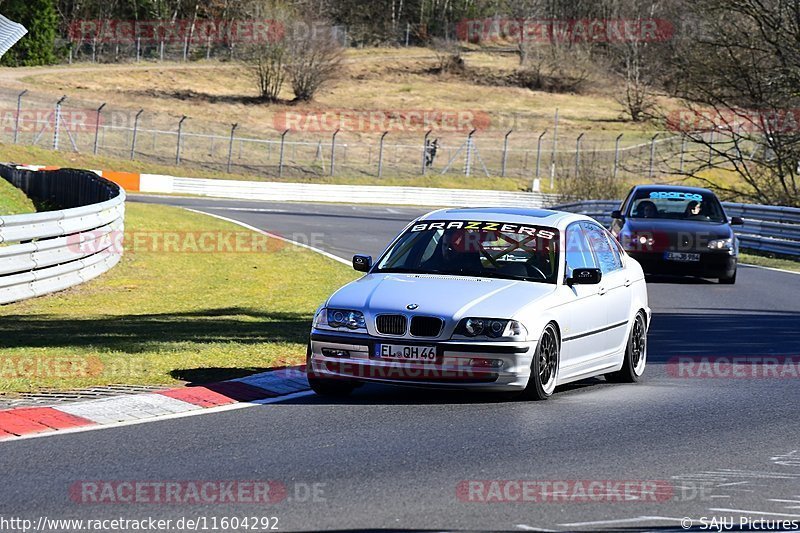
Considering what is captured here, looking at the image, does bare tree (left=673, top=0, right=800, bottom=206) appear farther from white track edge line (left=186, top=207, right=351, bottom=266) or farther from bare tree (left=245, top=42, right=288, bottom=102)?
bare tree (left=245, top=42, right=288, bottom=102)

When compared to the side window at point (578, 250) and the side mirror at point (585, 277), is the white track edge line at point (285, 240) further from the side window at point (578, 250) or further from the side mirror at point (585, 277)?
the side mirror at point (585, 277)

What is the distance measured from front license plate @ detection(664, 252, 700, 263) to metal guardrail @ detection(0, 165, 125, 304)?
8744 mm

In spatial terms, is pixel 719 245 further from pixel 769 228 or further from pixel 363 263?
pixel 363 263

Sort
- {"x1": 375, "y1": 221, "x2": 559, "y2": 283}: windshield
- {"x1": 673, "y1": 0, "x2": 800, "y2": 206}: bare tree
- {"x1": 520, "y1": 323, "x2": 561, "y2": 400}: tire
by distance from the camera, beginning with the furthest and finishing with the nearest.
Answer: {"x1": 673, "y1": 0, "x2": 800, "y2": 206}: bare tree
{"x1": 375, "y1": 221, "x2": 559, "y2": 283}: windshield
{"x1": 520, "y1": 323, "x2": 561, "y2": 400}: tire

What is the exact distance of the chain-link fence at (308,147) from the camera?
59000 millimetres

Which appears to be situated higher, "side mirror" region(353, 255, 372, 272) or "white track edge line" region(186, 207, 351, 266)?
"side mirror" region(353, 255, 372, 272)

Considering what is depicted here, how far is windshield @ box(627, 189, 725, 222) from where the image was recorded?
21484mm

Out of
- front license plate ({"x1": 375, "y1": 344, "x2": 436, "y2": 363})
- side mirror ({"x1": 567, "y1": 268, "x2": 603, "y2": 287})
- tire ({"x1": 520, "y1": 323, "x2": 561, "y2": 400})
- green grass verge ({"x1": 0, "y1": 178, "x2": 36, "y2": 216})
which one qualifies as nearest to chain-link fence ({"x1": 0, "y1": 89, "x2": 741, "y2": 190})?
green grass verge ({"x1": 0, "y1": 178, "x2": 36, "y2": 216})

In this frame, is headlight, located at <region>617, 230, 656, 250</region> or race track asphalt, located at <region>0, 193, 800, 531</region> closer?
race track asphalt, located at <region>0, 193, 800, 531</region>

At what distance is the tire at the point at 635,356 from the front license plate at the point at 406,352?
2501 mm

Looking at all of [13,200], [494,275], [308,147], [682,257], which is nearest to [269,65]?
[308,147]

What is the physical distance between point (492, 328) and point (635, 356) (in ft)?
8.09

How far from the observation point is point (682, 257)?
20812 mm

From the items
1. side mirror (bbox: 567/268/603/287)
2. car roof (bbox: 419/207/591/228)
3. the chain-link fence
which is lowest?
the chain-link fence
